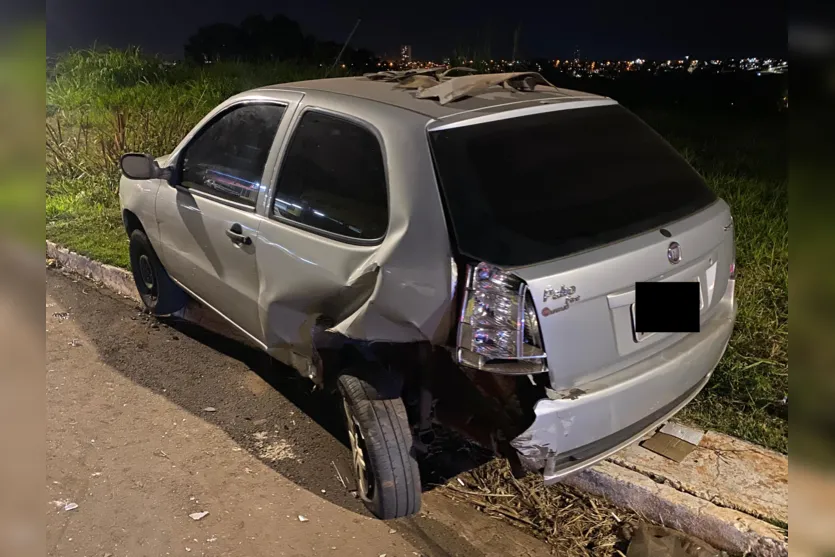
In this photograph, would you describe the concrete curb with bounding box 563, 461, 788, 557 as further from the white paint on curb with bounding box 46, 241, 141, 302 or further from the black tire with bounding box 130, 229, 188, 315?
the white paint on curb with bounding box 46, 241, 141, 302

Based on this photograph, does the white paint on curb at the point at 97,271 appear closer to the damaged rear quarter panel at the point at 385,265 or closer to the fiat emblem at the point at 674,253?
the damaged rear quarter panel at the point at 385,265

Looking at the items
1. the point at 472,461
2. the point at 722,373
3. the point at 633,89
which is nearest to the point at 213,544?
the point at 472,461

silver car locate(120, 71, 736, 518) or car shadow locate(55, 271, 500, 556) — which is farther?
car shadow locate(55, 271, 500, 556)

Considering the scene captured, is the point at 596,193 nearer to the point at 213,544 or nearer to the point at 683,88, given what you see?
the point at 213,544

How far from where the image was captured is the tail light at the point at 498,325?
2158mm

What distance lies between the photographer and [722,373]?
3.28 meters

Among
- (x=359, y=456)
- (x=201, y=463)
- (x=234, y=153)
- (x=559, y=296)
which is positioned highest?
(x=234, y=153)

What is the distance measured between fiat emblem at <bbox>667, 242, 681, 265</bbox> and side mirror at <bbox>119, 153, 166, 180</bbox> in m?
2.86

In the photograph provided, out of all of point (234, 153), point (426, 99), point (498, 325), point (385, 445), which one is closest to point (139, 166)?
point (234, 153)

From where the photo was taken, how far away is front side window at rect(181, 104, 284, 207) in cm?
322

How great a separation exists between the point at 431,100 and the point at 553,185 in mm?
655

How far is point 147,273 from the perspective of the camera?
4.61m

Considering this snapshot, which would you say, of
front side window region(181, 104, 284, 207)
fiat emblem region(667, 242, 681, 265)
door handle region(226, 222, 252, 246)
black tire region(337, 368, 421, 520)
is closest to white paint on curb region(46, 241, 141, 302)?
front side window region(181, 104, 284, 207)

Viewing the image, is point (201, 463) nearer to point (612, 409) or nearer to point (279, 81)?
point (612, 409)
